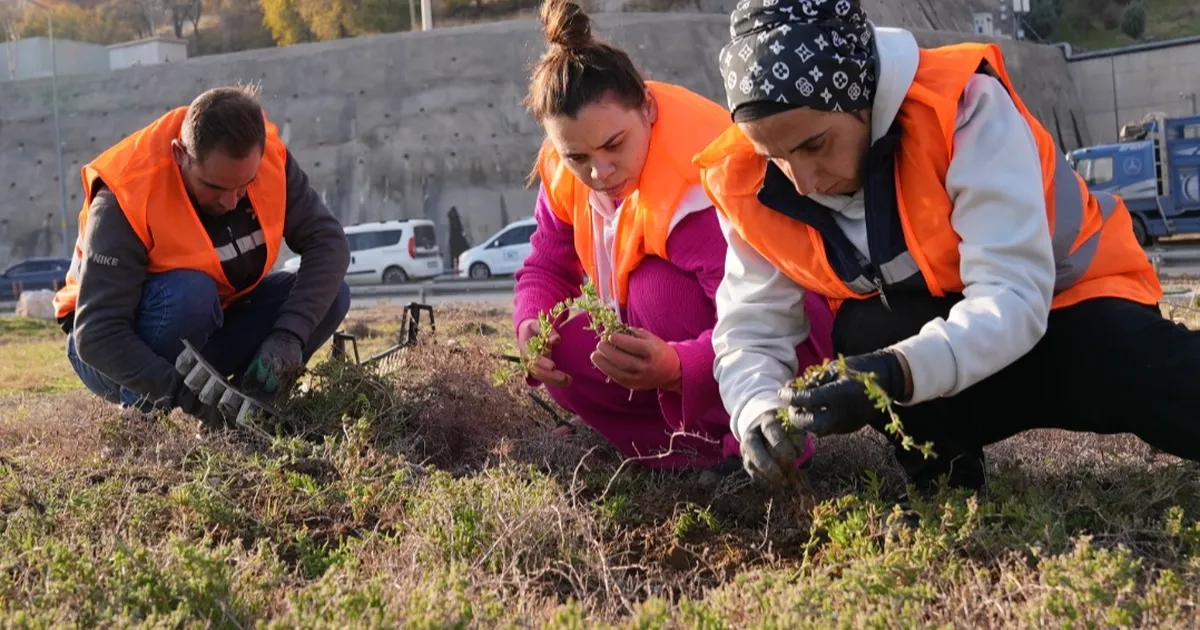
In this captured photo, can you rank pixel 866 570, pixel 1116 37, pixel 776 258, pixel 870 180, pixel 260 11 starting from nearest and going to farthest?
pixel 866 570, pixel 870 180, pixel 776 258, pixel 1116 37, pixel 260 11

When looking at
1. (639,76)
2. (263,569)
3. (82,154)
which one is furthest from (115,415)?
(82,154)

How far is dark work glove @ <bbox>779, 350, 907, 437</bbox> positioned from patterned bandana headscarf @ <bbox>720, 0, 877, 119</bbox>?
0.53 meters

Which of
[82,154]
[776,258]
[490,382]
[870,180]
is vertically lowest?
[82,154]

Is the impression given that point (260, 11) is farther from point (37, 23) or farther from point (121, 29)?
point (37, 23)

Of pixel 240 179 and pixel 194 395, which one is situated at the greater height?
pixel 240 179

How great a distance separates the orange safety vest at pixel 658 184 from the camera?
330cm

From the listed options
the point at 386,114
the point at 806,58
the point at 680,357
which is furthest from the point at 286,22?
the point at 806,58

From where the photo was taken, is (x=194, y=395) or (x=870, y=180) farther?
(x=194, y=395)

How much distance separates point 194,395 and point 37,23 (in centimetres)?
6354

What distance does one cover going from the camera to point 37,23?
6019 cm

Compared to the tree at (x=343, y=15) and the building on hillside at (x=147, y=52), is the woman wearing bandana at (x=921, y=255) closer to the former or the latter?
the building on hillside at (x=147, y=52)

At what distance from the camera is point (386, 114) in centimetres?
3644

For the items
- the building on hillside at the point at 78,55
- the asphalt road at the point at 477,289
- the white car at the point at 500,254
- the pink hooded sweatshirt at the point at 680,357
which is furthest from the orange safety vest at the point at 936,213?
the building on hillside at the point at 78,55

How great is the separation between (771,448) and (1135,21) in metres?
53.1
